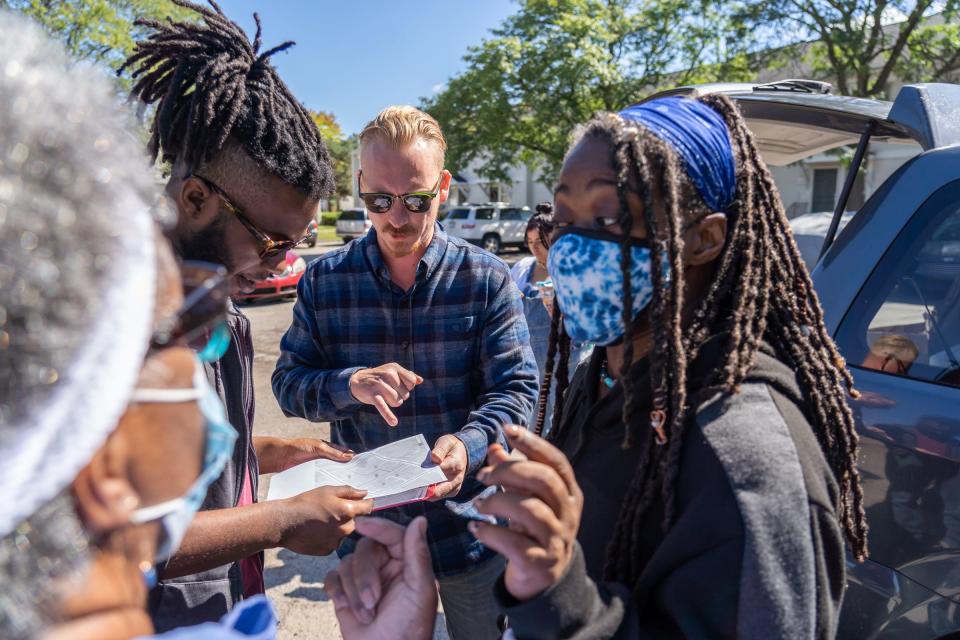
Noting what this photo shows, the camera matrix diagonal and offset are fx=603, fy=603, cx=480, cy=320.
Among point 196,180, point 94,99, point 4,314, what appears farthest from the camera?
point 196,180

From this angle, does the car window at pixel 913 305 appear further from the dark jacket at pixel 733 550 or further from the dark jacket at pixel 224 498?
the dark jacket at pixel 224 498

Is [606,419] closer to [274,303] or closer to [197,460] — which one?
[197,460]

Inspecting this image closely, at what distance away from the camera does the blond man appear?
216 cm

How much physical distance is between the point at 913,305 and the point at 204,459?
2.33 m

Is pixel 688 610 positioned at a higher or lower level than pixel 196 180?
lower

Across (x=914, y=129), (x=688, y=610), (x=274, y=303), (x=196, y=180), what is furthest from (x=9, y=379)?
(x=274, y=303)

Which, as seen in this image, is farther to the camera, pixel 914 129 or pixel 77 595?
pixel 914 129

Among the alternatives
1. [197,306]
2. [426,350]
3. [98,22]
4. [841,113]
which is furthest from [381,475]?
[98,22]

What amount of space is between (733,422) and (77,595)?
3.22 feet

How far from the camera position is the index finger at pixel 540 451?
0.95 m

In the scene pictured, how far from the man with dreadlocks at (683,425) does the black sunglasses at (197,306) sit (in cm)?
46

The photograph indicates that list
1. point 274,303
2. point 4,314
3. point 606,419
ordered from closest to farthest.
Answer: point 4,314 → point 606,419 → point 274,303

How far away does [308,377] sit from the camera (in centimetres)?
220

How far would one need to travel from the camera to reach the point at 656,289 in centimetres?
125
